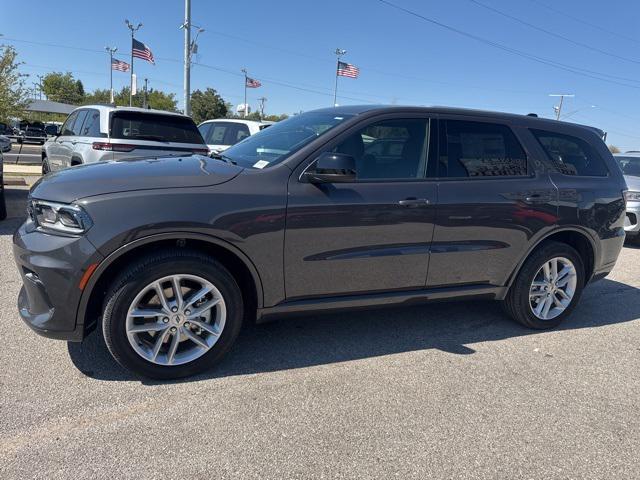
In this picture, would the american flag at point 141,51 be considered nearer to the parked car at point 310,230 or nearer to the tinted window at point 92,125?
the tinted window at point 92,125

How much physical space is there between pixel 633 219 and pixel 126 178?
8499 mm

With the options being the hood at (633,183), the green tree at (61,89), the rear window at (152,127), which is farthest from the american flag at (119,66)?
the green tree at (61,89)

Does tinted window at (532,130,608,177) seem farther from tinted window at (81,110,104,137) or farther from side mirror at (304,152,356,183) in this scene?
tinted window at (81,110,104,137)

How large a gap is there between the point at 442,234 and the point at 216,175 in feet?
5.65

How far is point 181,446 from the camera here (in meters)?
2.41

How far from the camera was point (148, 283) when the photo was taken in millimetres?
2826

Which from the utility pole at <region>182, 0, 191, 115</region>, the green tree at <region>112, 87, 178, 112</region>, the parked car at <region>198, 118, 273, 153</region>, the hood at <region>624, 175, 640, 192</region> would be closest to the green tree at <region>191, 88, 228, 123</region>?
the green tree at <region>112, 87, 178, 112</region>

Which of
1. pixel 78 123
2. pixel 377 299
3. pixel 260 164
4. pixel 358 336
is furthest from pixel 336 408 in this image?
pixel 78 123

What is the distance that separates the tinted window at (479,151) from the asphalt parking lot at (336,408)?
4.53ft

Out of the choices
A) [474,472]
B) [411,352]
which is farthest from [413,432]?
[411,352]

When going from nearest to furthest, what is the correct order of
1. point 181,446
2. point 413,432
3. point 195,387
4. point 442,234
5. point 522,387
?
point 181,446
point 413,432
point 195,387
point 522,387
point 442,234

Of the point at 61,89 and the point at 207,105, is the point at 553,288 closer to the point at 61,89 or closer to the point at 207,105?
the point at 207,105

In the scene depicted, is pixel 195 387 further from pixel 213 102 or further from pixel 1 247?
pixel 213 102

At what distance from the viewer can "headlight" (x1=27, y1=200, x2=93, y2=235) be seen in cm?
268
